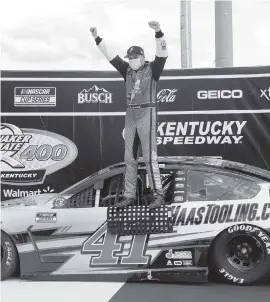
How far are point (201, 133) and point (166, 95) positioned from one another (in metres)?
0.63

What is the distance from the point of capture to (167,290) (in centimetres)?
485

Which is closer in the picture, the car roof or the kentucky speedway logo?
the car roof

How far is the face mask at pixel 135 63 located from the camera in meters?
5.38

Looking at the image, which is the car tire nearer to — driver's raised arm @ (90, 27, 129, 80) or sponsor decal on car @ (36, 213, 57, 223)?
sponsor decal on car @ (36, 213, 57, 223)

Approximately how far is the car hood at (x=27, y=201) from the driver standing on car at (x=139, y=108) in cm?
90

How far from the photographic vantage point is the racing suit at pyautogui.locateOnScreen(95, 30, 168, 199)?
5344mm

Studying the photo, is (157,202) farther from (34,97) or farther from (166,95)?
(34,97)

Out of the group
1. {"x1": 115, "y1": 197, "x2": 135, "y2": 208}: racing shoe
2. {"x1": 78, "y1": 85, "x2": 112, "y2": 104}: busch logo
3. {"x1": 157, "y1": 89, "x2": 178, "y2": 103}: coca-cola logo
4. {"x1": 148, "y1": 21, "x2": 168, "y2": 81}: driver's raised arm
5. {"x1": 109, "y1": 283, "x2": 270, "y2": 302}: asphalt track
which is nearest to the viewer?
{"x1": 109, "y1": 283, "x2": 270, "y2": 302}: asphalt track

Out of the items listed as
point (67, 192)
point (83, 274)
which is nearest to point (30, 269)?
point (83, 274)

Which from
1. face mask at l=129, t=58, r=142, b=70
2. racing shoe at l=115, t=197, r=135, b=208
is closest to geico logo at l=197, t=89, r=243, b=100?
face mask at l=129, t=58, r=142, b=70

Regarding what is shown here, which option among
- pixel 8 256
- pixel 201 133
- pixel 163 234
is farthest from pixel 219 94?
pixel 8 256

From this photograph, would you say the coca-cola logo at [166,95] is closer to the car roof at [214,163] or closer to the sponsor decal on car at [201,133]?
the sponsor decal on car at [201,133]

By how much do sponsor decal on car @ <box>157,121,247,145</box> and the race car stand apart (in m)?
0.59

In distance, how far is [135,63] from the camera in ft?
17.7
